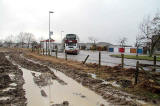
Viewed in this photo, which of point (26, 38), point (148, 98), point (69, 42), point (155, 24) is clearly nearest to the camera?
point (148, 98)

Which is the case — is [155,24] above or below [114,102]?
above

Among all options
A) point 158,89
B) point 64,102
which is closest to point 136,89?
point 158,89

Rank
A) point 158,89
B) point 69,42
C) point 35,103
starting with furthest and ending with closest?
point 69,42 < point 158,89 < point 35,103

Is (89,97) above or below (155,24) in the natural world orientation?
below

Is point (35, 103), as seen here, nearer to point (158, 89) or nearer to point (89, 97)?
point (89, 97)

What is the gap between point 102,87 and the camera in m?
6.55

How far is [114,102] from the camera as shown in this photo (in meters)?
4.79

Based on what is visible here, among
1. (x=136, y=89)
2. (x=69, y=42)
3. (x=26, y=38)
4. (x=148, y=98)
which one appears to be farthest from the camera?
(x=26, y=38)

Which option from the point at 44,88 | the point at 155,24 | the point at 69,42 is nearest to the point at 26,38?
the point at 69,42

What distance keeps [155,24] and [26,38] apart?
244 feet

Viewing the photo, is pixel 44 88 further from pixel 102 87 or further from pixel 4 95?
pixel 102 87

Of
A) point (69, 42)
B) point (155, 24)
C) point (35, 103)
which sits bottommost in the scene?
point (35, 103)

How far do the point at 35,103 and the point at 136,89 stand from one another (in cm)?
441

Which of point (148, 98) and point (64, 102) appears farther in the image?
point (148, 98)
